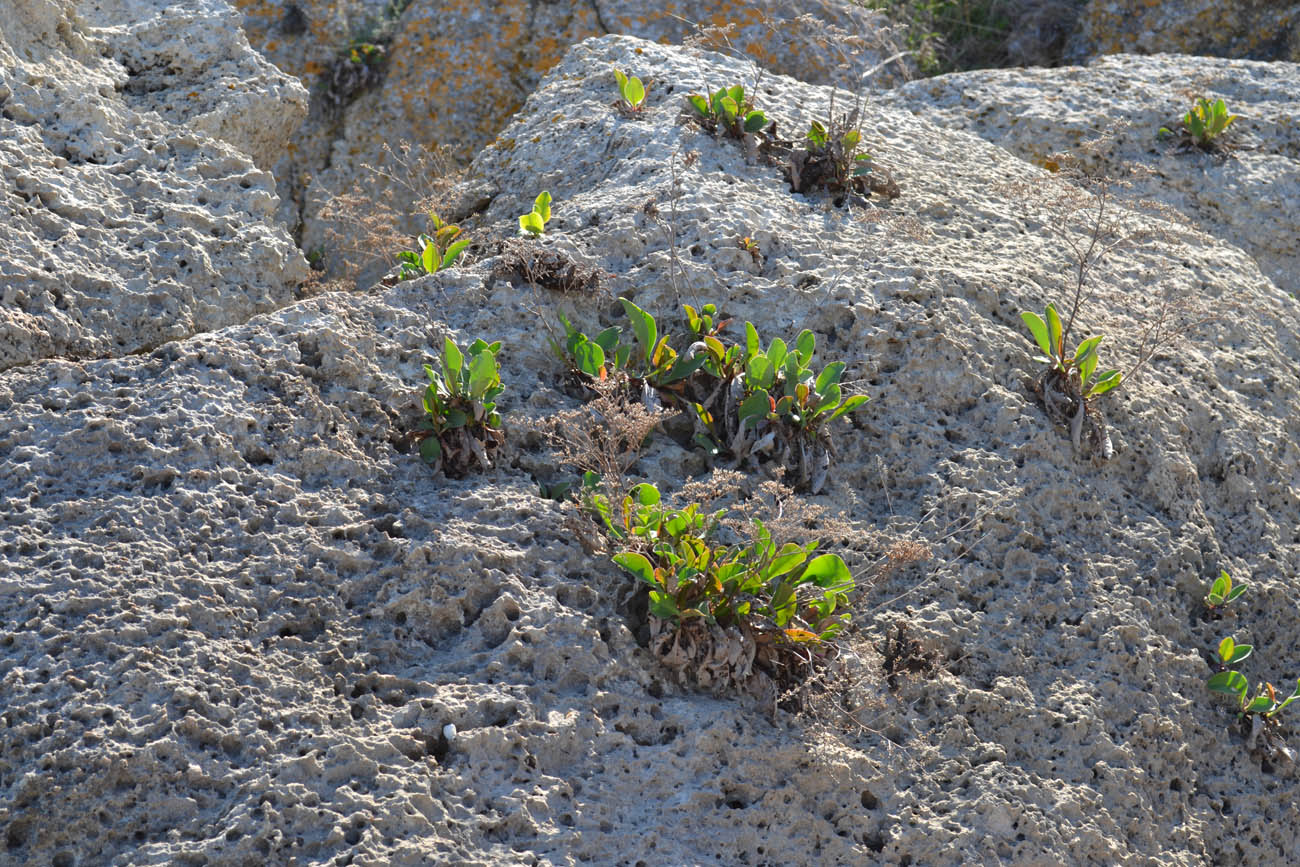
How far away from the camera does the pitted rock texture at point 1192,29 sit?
29.4 feet

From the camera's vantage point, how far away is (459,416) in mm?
3795

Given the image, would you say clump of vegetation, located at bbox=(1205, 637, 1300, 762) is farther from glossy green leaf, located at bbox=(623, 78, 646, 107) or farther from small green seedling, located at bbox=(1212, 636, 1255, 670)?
glossy green leaf, located at bbox=(623, 78, 646, 107)

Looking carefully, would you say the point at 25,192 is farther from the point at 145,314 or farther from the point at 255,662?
the point at 255,662

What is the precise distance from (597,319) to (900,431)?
1.28m

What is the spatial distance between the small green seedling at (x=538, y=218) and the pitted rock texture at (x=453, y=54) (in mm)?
3112

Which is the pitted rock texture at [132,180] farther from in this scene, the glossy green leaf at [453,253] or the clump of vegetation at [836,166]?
the clump of vegetation at [836,166]

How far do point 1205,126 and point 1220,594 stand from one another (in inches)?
143

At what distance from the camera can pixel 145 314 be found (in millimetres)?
4172

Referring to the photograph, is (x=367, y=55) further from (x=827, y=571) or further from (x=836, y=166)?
(x=827, y=571)

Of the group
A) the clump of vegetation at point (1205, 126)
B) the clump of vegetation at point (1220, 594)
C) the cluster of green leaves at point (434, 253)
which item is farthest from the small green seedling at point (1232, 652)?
the clump of vegetation at point (1205, 126)

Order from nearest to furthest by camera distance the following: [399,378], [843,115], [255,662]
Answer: [255,662], [399,378], [843,115]

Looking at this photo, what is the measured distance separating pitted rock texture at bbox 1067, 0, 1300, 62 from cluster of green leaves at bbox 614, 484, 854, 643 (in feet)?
23.9

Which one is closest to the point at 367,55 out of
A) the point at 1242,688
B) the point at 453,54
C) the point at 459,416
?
the point at 453,54

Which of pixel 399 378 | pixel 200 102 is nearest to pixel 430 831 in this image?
pixel 399 378
